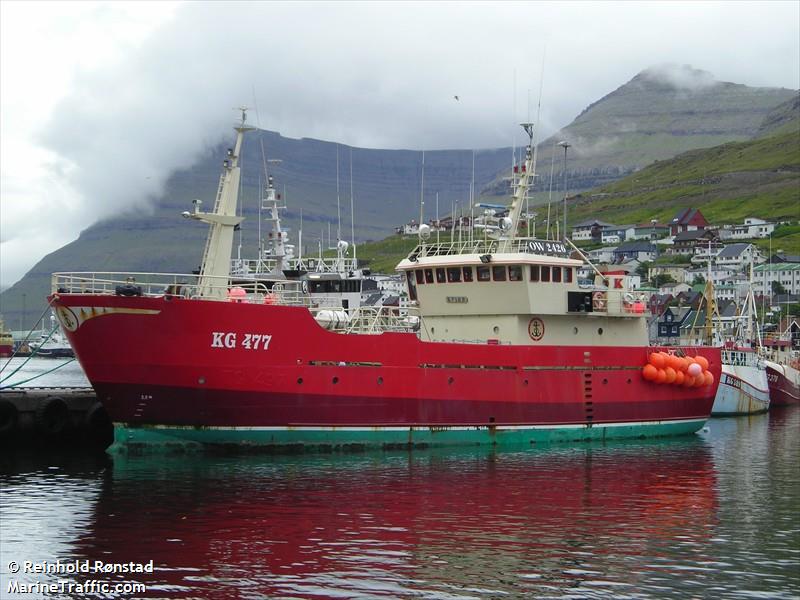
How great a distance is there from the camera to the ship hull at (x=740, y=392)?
169 ft

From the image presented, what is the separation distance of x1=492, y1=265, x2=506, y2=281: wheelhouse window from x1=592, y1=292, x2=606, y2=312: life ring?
12.4 ft

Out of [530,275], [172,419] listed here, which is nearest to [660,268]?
[530,275]

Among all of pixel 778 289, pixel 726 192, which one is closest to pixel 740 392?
pixel 778 289

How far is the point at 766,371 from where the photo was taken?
5975 centimetres

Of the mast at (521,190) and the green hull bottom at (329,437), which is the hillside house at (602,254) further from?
the green hull bottom at (329,437)

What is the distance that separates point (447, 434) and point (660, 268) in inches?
3985

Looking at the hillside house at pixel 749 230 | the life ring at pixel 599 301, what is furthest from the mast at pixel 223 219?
A: the hillside house at pixel 749 230

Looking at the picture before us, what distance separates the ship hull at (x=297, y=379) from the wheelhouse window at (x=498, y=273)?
Answer: 2313 millimetres

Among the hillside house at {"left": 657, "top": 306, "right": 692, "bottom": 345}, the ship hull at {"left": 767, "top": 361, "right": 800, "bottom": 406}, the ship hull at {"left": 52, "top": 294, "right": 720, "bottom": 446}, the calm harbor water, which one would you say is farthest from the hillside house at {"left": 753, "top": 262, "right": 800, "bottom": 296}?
the calm harbor water

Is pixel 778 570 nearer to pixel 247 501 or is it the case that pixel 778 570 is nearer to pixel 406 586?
pixel 406 586

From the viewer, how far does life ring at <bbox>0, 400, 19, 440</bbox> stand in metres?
30.9

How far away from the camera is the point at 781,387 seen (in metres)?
61.7

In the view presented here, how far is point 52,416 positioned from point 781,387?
146 feet

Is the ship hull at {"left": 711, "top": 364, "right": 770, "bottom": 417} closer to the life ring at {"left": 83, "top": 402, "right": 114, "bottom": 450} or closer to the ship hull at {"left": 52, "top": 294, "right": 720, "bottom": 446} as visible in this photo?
the ship hull at {"left": 52, "top": 294, "right": 720, "bottom": 446}
